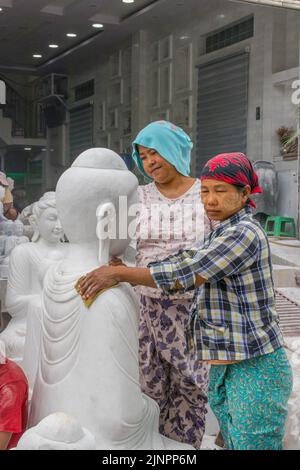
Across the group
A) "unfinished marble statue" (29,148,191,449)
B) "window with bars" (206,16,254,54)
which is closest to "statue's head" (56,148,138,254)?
"unfinished marble statue" (29,148,191,449)

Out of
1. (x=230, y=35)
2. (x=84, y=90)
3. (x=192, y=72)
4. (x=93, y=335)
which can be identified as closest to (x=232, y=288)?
(x=93, y=335)

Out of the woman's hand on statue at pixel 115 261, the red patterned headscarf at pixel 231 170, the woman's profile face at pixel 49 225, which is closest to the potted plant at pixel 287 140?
the woman's profile face at pixel 49 225

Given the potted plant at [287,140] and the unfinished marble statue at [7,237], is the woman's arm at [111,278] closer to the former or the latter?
the unfinished marble statue at [7,237]

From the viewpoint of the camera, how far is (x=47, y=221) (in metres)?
3.30

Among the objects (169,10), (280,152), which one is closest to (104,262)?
(169,10)

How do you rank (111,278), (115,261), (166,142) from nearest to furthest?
1. (111,278)
2. (115,261)
3. (166,142)

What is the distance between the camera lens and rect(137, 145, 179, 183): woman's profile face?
2.13 m

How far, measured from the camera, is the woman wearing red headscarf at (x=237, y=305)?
154 cm

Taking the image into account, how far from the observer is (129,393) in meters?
1.76

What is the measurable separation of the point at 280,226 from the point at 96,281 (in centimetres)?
340

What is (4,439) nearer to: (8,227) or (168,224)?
(168,224)

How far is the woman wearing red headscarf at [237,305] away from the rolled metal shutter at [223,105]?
8.10 ft

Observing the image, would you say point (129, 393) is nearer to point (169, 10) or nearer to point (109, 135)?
point (109, 135)

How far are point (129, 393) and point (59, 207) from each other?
600 millimetres
